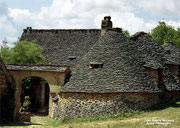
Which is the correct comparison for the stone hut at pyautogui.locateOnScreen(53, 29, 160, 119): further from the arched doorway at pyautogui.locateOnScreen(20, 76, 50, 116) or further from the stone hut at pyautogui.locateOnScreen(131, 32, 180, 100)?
the arched doorway at pyautogui.locateOnScreen(20, 76, 50, 116)

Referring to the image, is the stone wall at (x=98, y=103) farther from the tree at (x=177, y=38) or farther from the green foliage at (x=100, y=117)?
the tree at (x=177, y=38)

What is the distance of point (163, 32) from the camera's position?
150ft

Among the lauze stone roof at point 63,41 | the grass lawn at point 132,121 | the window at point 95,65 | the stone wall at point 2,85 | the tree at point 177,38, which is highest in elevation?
the tree at point 177,38

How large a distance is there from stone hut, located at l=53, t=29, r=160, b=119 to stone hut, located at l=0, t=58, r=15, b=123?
3.29 metres

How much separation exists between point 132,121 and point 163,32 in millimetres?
36195

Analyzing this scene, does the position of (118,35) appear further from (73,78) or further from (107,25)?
(73,78)

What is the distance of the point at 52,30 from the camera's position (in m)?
26.8

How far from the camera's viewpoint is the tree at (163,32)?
4453cm

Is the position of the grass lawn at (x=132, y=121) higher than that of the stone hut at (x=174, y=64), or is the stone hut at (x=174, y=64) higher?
the stone hut at (x=174, y=64)

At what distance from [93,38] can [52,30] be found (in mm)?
5514

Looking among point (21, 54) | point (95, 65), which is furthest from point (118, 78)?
point (21, 54)

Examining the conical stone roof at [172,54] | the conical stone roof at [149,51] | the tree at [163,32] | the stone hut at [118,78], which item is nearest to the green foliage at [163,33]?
the tree at [163,32]

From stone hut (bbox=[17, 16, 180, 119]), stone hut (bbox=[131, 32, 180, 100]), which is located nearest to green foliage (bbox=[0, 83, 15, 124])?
stone hut (bbox=[17, 16, 180, 119])

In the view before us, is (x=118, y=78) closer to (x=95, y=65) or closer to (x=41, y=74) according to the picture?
(x=95, y=65)
